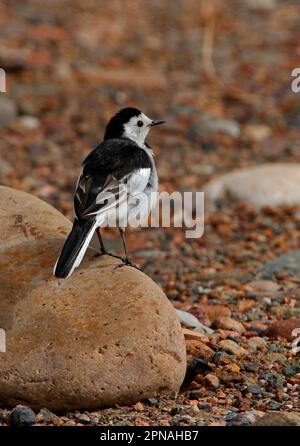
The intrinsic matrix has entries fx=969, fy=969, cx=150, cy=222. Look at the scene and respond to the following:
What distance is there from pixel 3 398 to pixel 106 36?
1168 centimetres

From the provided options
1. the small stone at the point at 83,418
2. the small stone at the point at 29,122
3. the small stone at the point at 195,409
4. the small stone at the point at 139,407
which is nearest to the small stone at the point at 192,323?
the small stone at the point at 195,409

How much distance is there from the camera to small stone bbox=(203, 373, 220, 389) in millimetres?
5840

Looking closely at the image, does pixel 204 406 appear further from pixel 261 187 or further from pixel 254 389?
pixel 261 187

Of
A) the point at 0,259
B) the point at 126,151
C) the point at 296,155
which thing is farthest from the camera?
the point at 296,155

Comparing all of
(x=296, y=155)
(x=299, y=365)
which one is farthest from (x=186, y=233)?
(x=299, y=365)

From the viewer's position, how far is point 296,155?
39.8 ft

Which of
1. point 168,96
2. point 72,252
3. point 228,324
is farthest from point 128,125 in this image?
point 168,96

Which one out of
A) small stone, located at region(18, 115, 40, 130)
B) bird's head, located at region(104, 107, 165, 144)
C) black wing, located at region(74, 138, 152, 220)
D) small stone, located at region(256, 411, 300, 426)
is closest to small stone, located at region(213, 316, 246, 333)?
black wing, located at region(74, 138, 152, 220)

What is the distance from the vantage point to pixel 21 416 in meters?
5.21

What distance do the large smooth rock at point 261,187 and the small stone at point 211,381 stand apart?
4.51 meters

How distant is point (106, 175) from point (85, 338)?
1.30 metres

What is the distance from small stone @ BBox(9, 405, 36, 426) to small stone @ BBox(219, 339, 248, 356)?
157 cm

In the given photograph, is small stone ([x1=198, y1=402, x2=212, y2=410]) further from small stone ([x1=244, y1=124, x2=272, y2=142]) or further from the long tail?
small stone ([x1=244, y1=124, x2=272, y2=142])

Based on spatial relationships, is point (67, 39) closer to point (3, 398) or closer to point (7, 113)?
point (7, 113)
